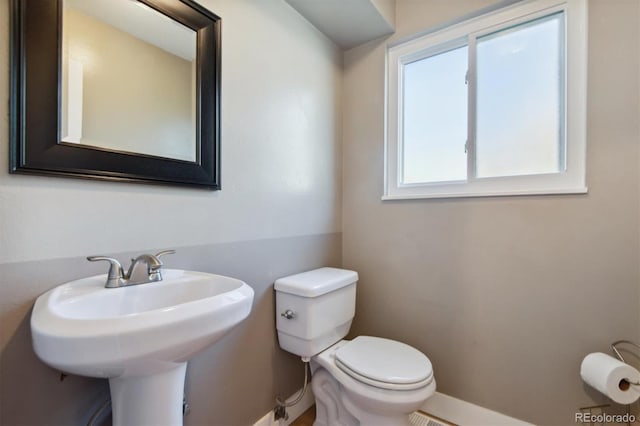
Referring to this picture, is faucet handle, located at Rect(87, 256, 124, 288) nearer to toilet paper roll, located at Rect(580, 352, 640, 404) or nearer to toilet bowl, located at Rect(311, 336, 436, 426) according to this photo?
toilet bowl, located at Rect(311, 336, 436, 426)

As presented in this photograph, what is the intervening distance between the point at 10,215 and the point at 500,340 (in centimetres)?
189

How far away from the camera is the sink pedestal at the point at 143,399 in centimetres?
72

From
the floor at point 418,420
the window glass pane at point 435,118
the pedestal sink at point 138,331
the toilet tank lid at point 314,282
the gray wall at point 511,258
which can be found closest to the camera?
the pedestal sink at point 138,331

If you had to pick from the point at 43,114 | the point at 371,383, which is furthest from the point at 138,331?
the point at 371,383

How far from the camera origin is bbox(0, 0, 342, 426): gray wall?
71 cm

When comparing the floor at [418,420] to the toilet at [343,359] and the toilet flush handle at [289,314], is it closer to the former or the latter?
the toilet at [343,359]

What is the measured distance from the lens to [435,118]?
5.42 ft

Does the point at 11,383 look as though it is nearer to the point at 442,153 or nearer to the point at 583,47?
the point at 442,153

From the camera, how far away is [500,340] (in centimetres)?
137

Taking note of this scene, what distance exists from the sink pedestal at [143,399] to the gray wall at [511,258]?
124 cm

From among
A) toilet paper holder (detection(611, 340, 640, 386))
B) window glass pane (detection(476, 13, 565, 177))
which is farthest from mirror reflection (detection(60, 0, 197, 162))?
toilet paper holder (detection(611, 340, 640, 386))

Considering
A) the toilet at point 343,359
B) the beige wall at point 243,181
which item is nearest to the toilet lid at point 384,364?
the toilet at point 343,359

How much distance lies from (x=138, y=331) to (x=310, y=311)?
82 centimetres

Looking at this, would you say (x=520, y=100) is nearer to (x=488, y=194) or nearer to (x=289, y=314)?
(x=488, y=194)
